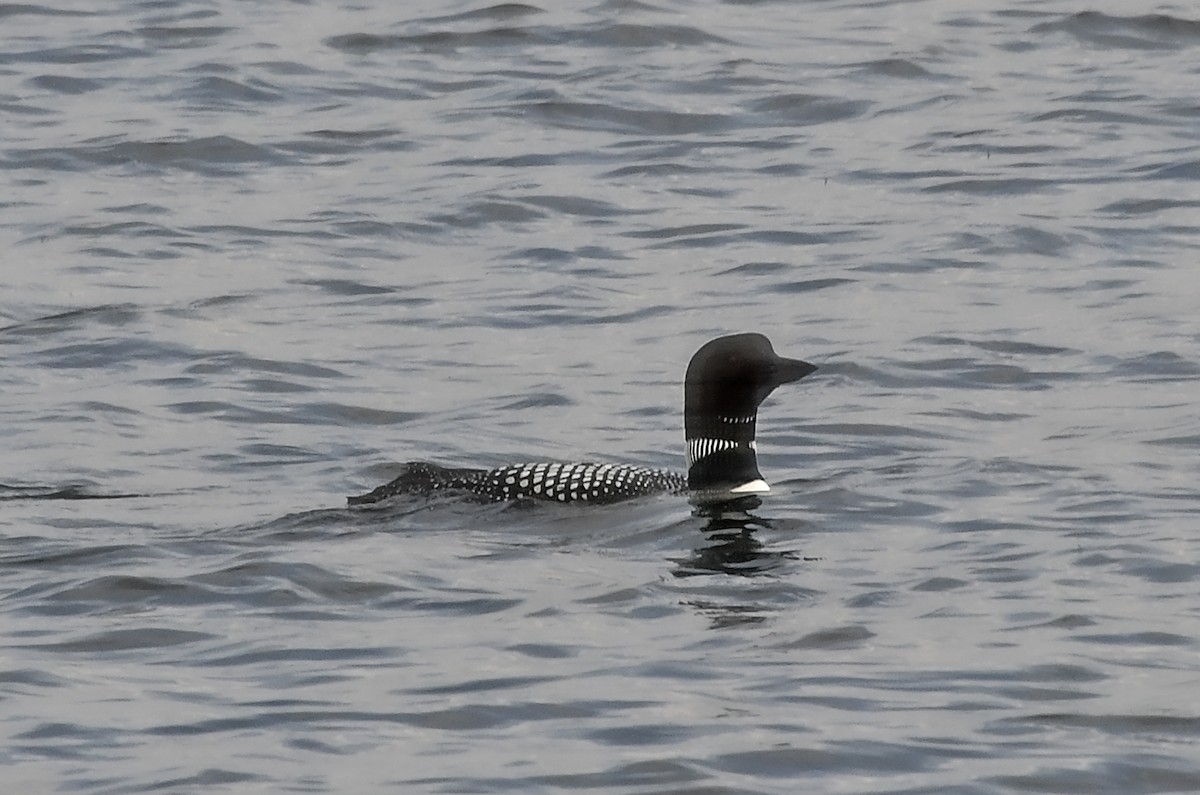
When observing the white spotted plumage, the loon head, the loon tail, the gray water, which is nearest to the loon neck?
the loon head

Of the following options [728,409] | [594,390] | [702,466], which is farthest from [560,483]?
[594,390]

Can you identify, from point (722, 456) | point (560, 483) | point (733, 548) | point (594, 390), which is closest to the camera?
point (733, 548)

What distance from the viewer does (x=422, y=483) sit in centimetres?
831

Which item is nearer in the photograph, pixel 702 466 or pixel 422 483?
pixel 422 483

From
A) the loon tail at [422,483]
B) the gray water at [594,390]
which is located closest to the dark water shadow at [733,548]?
the gray water at [594,390]

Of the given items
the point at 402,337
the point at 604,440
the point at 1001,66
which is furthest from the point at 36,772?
the point at 1001,66

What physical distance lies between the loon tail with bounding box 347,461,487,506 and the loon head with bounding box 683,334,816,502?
2.44 feet

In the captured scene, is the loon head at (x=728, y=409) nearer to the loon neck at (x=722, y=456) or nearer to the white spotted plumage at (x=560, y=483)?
the loon neck at (x=722, y=456)

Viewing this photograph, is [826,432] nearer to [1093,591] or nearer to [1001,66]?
[1093,591]

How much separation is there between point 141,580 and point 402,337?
3.68 meters

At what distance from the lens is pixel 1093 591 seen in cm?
729

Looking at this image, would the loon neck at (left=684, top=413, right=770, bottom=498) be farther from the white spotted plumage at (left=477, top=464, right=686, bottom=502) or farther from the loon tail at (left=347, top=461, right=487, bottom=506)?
the loon tail at (left=347, top=461, right=487, bottom=506)

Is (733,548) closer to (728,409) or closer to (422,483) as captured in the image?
(728,409)

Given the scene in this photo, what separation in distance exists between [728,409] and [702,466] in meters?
0.20
